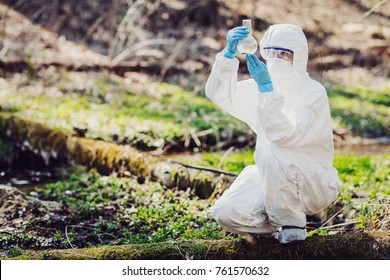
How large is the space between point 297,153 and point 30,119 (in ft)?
17.4

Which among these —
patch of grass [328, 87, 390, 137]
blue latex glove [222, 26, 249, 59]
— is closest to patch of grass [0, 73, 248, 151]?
patch of grass [328, 87, 390, 137]

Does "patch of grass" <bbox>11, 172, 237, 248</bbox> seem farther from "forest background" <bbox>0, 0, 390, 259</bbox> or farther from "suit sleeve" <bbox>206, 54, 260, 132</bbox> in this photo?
"suit sleeve" <bbox>206, 54, 260, 132</bbox>

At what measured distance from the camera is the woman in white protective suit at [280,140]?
4.07 m

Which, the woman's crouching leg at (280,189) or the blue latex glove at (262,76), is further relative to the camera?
the woman's crouching leg at (280,189)

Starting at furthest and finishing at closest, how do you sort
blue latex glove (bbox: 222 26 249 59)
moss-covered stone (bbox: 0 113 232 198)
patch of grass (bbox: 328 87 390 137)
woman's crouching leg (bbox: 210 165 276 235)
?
patch of grass (bbox: 328 87 390 137) < moss-covered stone (bbox: 0 113 232 198) < woman's crouching leg (bbox: 210 165 276 235) < blue latex glove (bbox: 222 26 249 59)

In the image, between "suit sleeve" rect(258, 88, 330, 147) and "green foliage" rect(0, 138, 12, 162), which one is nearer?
"suit sleeve" rect(258, 88, 330, 147)

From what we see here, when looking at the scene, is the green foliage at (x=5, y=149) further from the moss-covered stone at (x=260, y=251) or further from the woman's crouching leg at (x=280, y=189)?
the woman's crouching leg at (x=280, y=189)

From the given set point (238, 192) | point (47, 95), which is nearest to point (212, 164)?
point (238, 192)

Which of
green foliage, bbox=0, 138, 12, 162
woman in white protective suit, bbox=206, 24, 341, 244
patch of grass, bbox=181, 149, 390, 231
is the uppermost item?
woman in white protective suit, bbox=206, 24, 341, 244

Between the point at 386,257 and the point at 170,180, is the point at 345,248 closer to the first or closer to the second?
the point at 386,257

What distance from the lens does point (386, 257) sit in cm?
426

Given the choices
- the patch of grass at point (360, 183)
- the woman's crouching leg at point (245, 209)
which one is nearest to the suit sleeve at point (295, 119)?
the woman's crouching leg at point (245, 209)

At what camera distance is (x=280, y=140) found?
13.2 feet

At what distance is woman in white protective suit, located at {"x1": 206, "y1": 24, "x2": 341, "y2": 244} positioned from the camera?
4070 millimetres
